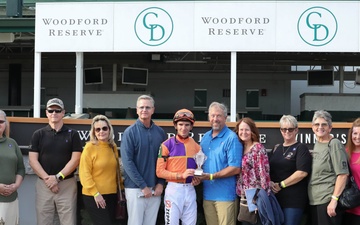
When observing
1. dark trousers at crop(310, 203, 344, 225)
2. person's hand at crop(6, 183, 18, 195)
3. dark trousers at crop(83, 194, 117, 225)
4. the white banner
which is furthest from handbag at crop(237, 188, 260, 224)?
the white banner

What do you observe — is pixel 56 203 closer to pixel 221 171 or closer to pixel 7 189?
pixel 7 189

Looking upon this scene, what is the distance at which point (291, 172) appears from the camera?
4.73m

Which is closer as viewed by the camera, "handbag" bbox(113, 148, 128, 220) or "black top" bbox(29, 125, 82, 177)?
"handbag" bbox(113, 148, 128, 220)

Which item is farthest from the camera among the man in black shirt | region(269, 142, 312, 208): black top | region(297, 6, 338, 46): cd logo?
region(297, 6, 338, 46): cd logo

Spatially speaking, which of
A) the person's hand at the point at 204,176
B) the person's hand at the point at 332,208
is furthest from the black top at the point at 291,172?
the person's hand at the point at 204,176

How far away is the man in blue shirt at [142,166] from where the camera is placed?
4.71m

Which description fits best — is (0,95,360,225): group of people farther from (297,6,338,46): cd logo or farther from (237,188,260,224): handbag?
(297,6,338,46): cd logo

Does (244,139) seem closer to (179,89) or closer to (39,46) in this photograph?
(39,46)

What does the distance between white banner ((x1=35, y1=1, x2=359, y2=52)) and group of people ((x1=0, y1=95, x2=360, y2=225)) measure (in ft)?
8.09

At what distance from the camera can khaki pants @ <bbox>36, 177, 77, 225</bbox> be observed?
16.8 feet

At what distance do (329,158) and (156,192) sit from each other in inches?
71.1

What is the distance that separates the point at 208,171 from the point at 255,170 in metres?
0.48

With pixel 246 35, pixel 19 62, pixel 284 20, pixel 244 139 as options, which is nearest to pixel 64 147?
pixel 244 139

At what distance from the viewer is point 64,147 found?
199 inches
